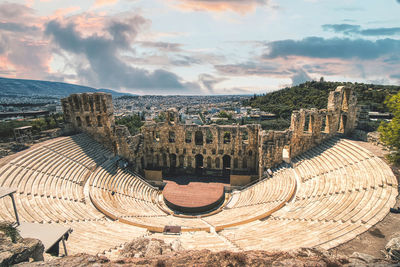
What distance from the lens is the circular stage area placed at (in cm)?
2286

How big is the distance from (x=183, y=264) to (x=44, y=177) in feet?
62.0

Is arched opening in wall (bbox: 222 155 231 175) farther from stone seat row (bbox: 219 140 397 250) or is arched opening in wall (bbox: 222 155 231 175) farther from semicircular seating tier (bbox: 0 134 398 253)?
stone seat row (bbox: 219 140 397 250)

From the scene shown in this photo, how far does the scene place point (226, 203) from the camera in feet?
80.4

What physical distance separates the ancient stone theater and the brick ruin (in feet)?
0.49

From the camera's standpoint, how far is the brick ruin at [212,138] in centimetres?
2581

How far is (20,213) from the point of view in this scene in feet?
42.8

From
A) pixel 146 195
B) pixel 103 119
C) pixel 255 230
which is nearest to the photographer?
pixel 255 230

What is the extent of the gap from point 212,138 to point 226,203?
9928 millimetres

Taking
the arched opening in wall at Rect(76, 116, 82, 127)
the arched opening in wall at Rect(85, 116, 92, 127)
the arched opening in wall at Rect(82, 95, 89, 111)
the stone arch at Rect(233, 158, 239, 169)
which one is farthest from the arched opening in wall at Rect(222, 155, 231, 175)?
the arched opening in wall at Rect(76, 116, 82, 127)

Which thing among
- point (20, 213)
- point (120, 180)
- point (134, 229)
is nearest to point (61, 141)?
point (120, 180)

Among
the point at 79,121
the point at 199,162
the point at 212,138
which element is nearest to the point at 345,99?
the point at 212,138

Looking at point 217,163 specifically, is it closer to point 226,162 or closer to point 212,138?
point 226,162

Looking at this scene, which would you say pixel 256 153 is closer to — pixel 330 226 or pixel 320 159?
pixel 320 159

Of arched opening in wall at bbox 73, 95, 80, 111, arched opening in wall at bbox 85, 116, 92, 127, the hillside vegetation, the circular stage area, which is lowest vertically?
the circular stage area
